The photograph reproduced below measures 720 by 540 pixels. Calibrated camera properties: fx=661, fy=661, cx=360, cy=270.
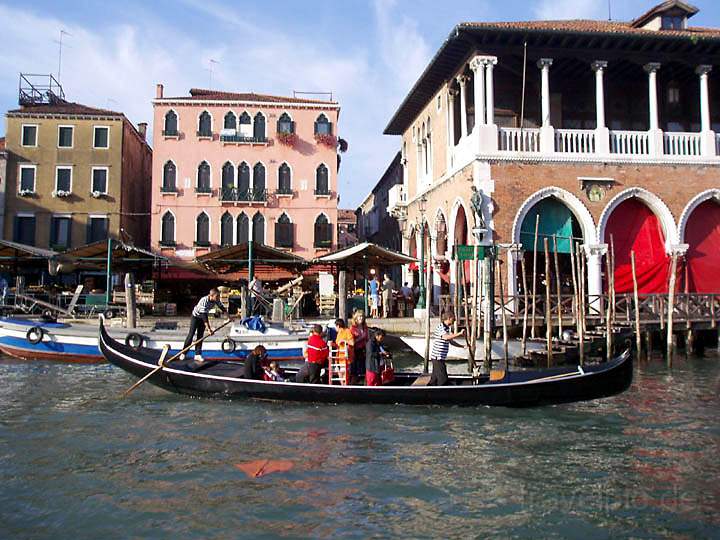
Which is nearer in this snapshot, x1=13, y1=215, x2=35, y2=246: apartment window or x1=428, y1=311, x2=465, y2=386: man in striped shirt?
x1=428, y1=311, x2=465, y2=386: man in striped shirt

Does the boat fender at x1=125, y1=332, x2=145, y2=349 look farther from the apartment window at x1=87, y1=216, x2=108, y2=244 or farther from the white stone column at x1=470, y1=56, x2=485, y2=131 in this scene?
the apartment window at x1=87, y1=216, x2=108, y2=244

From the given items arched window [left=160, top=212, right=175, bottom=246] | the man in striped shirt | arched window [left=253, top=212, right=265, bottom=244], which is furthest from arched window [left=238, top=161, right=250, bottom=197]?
the man in striped shirt

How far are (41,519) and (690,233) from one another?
1582 centimetres

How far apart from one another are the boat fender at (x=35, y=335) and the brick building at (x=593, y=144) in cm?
843

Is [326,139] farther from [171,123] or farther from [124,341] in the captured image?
[124,341]

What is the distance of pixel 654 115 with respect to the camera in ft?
53.0

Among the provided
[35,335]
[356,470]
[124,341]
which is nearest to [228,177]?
[35,335]

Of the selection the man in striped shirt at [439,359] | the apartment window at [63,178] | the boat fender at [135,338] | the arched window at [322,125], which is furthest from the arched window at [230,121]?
the man in striped shirt at [439,359]

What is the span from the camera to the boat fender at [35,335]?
13633 mm

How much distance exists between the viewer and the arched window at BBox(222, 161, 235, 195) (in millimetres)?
22953

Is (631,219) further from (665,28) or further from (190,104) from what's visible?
(190,104)

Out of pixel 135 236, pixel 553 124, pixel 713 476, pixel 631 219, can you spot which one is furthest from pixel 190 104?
pixel 713 476

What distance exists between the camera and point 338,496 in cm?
564

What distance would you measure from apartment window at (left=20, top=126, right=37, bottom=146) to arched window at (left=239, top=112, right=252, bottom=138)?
7036mm
